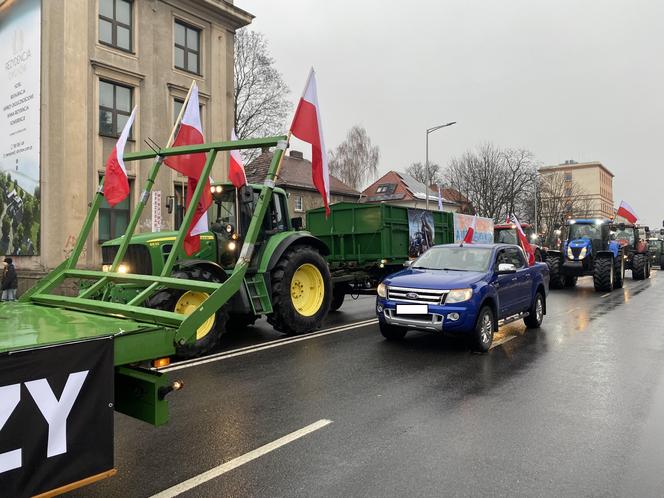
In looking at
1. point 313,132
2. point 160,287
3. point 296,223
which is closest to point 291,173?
point 296,223

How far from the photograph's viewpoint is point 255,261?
27.6ft

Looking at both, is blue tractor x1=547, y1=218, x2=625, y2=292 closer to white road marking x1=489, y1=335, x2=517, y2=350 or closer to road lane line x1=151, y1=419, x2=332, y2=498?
white road marking x1=489, y1=335, x2=517, y2=350

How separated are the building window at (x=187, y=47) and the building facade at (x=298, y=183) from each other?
36.9 ft

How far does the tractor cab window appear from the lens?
766 inches

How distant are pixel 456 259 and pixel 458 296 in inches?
62.9

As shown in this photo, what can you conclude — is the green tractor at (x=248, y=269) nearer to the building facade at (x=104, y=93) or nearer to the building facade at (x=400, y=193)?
the building facade at (x=104, y=93)

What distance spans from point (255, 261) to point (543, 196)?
52.4 m

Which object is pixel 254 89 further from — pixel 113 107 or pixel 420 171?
pixel 420 171

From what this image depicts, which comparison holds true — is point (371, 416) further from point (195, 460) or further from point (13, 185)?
point (13, 185)

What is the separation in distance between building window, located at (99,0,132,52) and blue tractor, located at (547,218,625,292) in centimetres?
1792

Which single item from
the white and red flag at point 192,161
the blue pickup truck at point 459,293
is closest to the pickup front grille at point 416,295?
the blue pickup truck at point 459,293

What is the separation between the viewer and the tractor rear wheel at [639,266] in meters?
24.1

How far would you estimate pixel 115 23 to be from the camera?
19.4 m

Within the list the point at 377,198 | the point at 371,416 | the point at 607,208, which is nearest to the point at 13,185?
the point at 371,416
